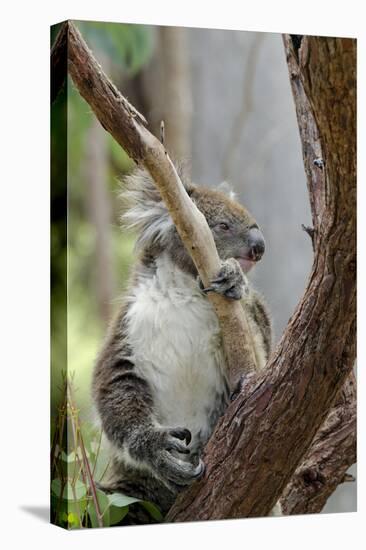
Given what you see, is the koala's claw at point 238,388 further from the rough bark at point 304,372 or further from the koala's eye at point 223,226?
the koala's eye at point 223,226

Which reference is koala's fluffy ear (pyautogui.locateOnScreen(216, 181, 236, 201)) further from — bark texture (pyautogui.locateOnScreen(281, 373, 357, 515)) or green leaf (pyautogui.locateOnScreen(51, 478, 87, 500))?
green leaf (pyautogui.locateOnScreen(51, 478, 87, 500))

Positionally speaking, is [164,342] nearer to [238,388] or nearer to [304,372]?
[238,388]

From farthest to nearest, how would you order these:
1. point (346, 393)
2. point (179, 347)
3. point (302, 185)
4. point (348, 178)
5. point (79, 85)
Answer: point (302, 185) < point (346, 393) < point (179, 347) < point (79, 85) < point (348, 178)

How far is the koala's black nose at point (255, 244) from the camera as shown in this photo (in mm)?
3582

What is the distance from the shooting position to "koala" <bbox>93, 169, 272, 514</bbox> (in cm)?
346

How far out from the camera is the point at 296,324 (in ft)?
10.4

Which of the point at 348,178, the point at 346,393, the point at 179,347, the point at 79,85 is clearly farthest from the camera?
the point at 346,393

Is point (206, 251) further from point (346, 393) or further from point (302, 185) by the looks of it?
point (302, 185)

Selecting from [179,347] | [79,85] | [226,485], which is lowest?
[226,485]

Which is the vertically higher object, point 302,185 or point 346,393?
point 302,185

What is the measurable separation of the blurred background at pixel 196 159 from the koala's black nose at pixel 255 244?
0.87 ft

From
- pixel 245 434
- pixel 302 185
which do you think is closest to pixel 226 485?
pixel 245 434

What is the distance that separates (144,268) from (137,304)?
16cm

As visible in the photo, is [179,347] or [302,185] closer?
[179,347]
